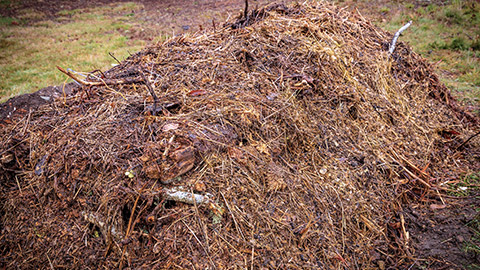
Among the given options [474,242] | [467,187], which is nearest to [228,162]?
[474,242]

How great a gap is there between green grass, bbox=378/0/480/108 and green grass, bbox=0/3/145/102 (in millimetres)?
6764

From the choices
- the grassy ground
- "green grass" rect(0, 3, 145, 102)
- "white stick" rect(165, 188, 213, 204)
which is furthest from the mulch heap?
"green grass" rect(0, 3, 145, 102)

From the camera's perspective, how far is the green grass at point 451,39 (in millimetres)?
4746

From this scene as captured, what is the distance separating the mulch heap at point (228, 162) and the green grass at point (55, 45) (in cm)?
376

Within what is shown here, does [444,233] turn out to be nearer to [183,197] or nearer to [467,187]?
[467,187]

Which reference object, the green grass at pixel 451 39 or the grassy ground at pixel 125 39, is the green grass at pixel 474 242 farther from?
the green grass at pixel 451 39

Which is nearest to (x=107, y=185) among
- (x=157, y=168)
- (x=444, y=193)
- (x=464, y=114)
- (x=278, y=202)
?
(x=157, y=168)

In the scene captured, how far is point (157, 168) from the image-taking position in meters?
1.82

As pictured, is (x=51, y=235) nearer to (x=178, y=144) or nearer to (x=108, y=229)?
(x=108, y=229)

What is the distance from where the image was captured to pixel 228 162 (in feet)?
6.75

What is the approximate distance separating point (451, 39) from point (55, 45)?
34.1ft

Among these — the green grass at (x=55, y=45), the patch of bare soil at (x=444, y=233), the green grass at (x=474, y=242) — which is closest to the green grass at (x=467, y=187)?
the patch of bare soil at (x=444, y=233)

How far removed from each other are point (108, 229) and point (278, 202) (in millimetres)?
1239

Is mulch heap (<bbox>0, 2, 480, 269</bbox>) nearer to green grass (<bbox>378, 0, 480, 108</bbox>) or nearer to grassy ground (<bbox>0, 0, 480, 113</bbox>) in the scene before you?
green grass (<bbox>378, 0, 480, 108</bbox>)
